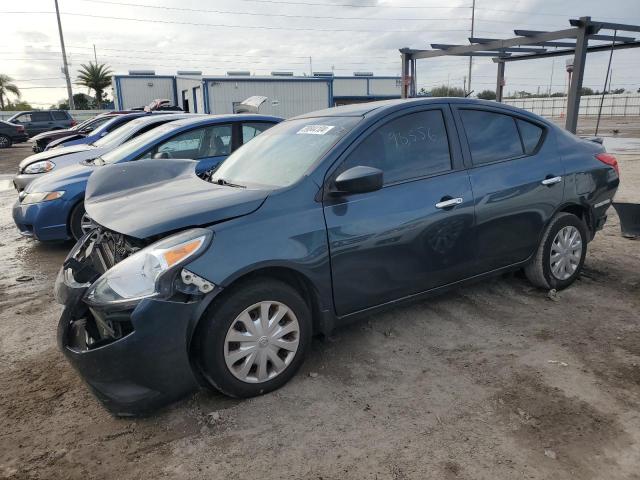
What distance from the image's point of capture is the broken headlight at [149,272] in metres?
2.50

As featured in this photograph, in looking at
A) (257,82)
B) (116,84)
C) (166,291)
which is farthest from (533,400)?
(116,84)

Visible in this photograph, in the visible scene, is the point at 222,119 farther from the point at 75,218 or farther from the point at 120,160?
the point at 75,218

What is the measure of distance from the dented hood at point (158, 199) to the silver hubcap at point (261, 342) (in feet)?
1.88

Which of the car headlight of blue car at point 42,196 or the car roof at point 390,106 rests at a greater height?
the car roof at point 390,106

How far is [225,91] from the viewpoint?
3278cm

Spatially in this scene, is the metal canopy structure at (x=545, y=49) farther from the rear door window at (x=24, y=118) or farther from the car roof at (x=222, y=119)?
the rear door window at (x=24, y=118)

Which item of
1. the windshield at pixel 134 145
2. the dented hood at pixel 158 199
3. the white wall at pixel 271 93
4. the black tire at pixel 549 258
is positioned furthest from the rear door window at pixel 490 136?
the white wall at pixel 271 93

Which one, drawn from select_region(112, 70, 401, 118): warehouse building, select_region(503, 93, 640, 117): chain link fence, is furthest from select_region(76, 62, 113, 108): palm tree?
select_region(503, 93, 640, 117): chain link fence

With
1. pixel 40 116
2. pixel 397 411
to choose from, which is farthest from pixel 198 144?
pixel 40 116

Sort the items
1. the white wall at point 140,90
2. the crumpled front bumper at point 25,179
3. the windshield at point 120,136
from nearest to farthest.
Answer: the crumpled front bumper at point 25,179 → the windshield at point 120,136 → the white wall at point 140,90

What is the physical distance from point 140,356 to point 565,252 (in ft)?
11.6

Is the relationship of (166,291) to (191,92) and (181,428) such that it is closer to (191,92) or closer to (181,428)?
(181,428)

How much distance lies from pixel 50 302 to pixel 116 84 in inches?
1591

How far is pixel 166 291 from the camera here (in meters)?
2.49
